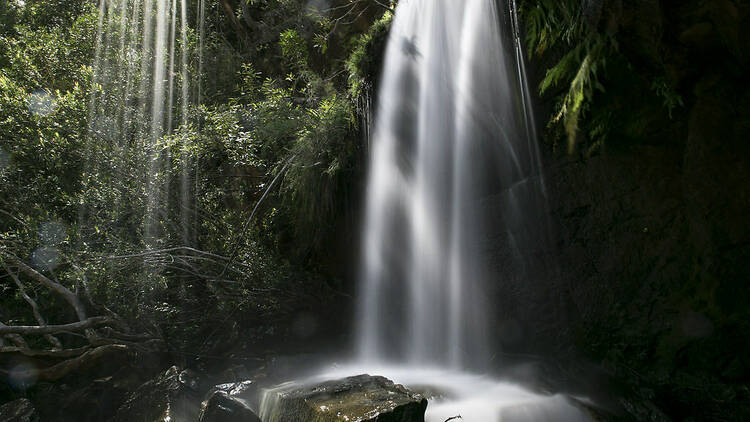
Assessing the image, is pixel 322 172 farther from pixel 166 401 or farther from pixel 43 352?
pixel 43 352

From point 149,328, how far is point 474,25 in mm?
5982

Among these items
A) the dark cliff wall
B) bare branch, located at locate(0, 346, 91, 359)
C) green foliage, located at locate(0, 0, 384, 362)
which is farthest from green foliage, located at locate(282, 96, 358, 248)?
bare branch, located at locate(0, 346, 91, 359)

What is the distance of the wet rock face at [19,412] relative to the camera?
5160mm

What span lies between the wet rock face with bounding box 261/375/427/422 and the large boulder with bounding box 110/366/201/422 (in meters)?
1.02

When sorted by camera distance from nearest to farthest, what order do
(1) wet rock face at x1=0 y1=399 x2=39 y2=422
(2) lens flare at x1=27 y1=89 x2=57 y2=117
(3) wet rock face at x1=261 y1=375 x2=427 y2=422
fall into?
(3) wet rock face at x1=261 y1=375 x2=427 y2=422 < (1) wet rock face at x1=0 y1=399 x2=39 y2=422 < (2) lens flare at x1=27 y1=89 x2=57 y2=117

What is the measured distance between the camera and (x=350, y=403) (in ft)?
10.6

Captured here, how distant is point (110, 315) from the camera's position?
6.85 meters

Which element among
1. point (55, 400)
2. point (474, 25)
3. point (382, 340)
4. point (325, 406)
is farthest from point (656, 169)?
point (55, 400)

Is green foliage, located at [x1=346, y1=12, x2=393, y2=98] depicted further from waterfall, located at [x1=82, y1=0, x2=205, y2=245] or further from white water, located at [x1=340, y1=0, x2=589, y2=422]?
waterfall, located at [x1=82, y1=0, x2=205, y2=245]

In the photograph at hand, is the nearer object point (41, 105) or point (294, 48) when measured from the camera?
point (41, 105)

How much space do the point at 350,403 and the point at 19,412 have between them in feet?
14.6

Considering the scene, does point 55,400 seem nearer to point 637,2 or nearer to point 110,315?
point 110,315

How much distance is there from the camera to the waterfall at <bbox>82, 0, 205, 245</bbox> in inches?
298

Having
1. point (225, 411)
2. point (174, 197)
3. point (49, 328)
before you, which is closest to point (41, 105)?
point (174, 197)
